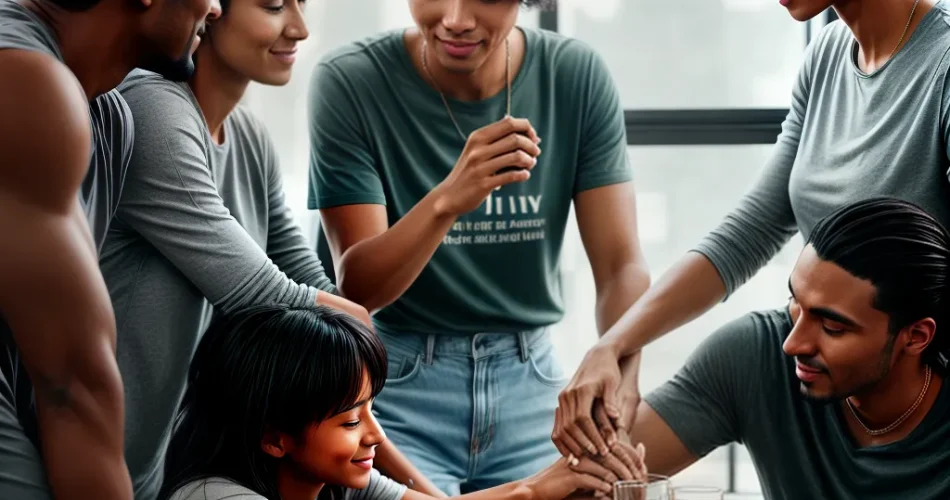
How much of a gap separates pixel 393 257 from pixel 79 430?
0.87 meters

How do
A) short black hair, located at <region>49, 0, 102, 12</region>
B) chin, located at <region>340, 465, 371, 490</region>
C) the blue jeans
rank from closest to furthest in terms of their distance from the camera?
short black hair, located at <region>49, 0, 102, 12</region>, chin, located at <region>340, 465, 371, 490</region>, the blue jeans

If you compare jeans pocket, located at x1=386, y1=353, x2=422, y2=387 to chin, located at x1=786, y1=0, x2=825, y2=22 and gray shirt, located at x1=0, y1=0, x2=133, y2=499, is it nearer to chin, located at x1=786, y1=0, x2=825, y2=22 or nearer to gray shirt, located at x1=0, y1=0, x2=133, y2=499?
gray shirt, located at x1=0, y1=0, x2=133, y2=499

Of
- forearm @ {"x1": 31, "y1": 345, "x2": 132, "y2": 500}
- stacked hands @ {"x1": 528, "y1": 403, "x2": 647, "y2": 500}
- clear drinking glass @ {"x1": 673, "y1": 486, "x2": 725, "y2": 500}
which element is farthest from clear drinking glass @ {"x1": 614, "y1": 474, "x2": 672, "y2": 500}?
forearm @ {"x1": 31, "y1": 345, "x2": 132, "y2": 500}

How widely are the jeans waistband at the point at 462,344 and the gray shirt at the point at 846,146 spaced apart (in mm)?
371

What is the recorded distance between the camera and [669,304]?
2080mm

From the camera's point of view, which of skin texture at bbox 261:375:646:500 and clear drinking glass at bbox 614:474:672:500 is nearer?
clear drinking glass at bbox 614:474:672:500

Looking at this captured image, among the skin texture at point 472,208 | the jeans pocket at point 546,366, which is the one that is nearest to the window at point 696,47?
the skin texture at point 472,208

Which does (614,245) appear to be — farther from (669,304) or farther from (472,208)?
(472,208)

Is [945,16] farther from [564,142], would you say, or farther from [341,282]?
[341,282]

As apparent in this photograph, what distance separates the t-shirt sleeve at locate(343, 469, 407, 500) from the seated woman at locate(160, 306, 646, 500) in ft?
0.32

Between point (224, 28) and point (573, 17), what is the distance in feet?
5.47

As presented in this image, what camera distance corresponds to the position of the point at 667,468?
1998 mm

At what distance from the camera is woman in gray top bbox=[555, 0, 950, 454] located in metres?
1.83

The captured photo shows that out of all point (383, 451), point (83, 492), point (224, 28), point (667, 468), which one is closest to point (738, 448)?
point (667, 468)
